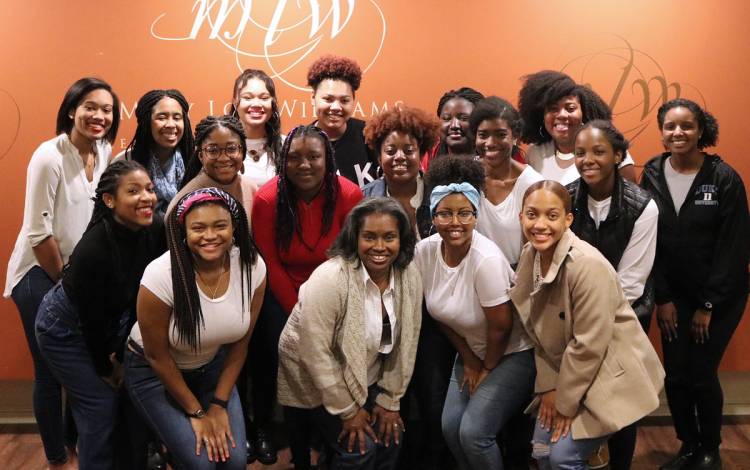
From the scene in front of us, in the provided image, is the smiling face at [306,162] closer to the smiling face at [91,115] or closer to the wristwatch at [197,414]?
the smiling face at [91,115]

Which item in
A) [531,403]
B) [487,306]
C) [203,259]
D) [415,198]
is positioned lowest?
[531,403]

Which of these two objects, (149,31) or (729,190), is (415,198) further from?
(149,31)

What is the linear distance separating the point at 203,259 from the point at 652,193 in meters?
2.00

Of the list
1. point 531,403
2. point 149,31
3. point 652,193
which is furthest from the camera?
point 149,31

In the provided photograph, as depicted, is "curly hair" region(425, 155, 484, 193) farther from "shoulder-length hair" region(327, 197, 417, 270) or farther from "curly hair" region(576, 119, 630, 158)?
"curly hair" region(576, 119, 630, 158)

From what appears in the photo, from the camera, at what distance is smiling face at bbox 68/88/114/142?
3.00 m

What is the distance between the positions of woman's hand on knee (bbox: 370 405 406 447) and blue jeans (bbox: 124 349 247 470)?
0.51 m

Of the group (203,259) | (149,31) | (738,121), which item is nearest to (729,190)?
(738,121)

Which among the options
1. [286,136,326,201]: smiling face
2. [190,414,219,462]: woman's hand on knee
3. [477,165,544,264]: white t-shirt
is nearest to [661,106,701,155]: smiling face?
[477,165,544,264]: white t-shirt

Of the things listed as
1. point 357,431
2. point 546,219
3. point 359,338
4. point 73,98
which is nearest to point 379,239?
point 359,338

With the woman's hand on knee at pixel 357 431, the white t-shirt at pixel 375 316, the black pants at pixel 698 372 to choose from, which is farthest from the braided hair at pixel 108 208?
the black pants at pixel 698 372

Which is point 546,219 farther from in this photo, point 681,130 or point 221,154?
point 221,154

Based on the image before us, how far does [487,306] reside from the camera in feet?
8.59

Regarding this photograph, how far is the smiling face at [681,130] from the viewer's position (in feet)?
9.83
